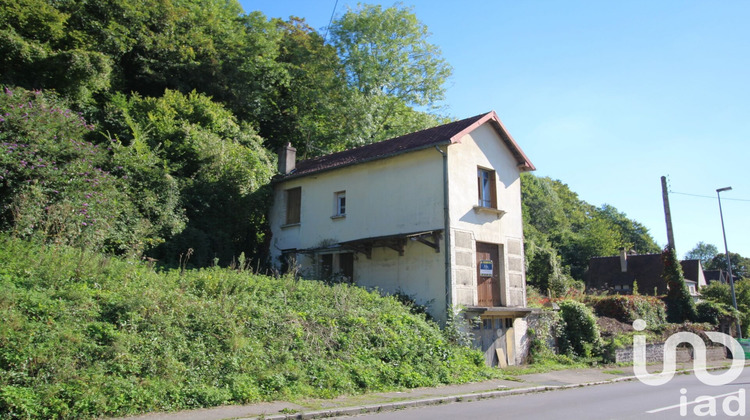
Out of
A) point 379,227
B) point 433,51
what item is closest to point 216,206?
point 379,227

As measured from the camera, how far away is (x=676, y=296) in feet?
92.6

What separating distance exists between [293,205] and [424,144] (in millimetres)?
7086

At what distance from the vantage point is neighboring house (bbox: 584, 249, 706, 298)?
4827cm

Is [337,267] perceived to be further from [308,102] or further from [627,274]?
[627,274]

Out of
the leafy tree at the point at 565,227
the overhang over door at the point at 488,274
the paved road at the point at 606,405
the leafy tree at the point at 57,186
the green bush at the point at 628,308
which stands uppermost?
the leafy tree at the point at 565,227

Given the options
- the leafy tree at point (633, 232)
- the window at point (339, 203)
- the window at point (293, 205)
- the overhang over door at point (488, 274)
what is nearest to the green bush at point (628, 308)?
the overhang over door at point (488, 274)

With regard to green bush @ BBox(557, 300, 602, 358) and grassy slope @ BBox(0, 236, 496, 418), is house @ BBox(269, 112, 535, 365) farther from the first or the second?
grassy slope @ BBox(0, 236, 496, 418)

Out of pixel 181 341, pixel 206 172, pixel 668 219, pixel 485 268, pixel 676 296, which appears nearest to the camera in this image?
pixel 181 341

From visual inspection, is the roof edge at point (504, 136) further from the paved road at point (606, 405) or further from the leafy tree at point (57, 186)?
the leafy tree at point (57, 186)

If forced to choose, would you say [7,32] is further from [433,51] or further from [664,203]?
[664,203]

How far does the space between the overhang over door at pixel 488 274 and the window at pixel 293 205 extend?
25.2 ft

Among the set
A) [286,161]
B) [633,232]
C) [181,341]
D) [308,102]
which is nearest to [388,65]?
[308,102]

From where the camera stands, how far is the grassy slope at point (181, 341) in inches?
314

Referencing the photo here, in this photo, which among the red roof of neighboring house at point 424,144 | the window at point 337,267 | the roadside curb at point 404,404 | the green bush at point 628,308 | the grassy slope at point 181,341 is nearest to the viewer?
the grassy slope at point 181,341
